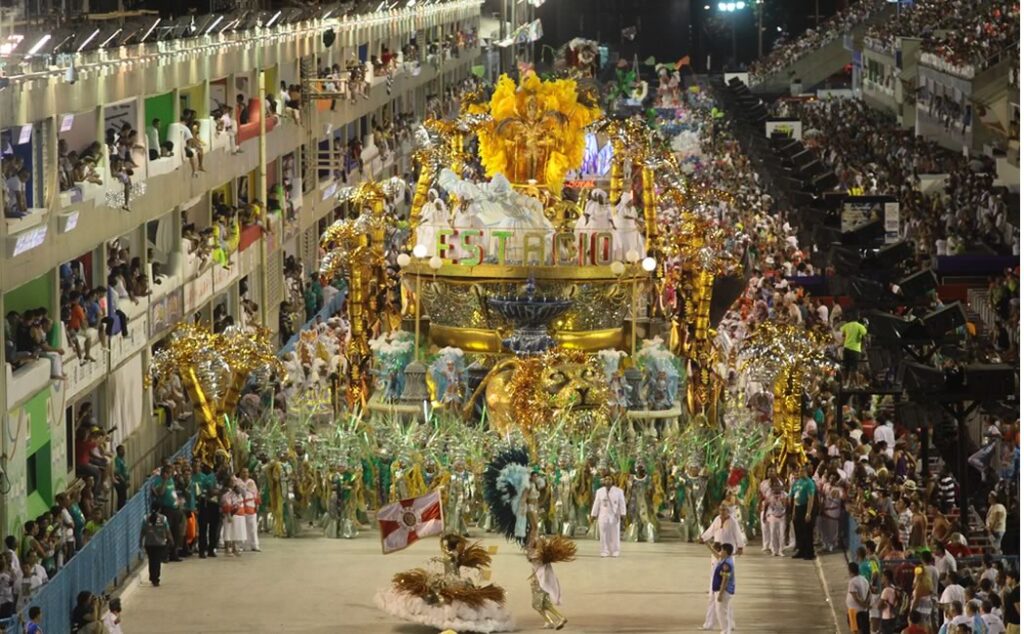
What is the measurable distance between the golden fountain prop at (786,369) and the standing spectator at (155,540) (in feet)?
25.3

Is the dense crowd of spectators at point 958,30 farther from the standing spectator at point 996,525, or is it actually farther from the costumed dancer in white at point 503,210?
the standing spectator at point 996,525

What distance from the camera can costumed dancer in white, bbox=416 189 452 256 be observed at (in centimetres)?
3828

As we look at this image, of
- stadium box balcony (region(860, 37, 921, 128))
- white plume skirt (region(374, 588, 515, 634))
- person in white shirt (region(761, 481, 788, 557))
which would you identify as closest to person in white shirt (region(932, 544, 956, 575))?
white plume skirt (region(374, 588, 515, 634))

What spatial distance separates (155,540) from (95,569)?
1494 millimetres

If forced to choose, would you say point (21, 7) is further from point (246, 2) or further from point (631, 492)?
point (246, 2)

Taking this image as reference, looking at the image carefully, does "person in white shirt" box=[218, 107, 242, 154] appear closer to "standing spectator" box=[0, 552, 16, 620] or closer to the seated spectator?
the seated spectator

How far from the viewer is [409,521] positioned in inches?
1085

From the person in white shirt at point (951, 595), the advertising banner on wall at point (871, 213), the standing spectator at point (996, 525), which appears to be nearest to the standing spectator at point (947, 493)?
the standing spectator at point (996, 525)

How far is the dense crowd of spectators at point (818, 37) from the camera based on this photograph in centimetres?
10619

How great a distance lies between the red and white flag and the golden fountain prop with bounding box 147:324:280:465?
471cm

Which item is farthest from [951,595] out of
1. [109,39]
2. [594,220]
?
[109,39]

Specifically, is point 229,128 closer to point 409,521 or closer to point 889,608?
point 409,521

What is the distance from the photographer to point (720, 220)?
177 ft

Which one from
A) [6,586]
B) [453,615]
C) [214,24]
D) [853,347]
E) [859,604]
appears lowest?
[453,615]
